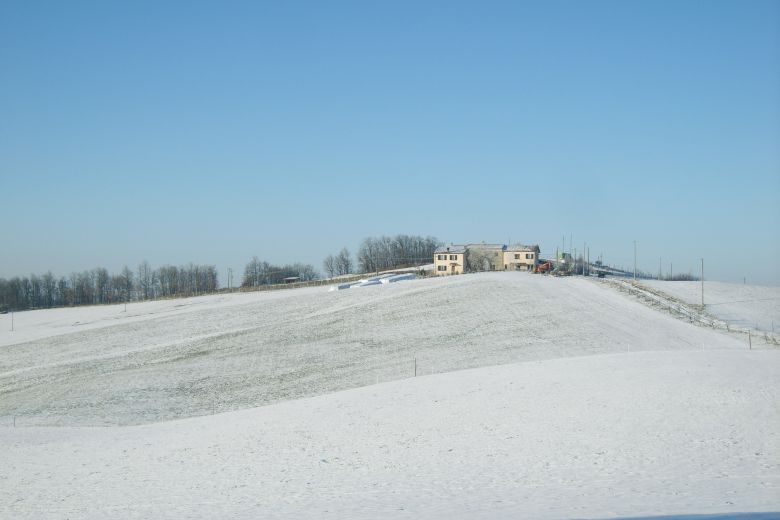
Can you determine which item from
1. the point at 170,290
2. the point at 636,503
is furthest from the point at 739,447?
the point at 170,290

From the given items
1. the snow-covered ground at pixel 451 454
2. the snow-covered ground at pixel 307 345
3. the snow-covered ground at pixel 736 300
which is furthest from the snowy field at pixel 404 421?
the snow-covered ground at pixel 736 300

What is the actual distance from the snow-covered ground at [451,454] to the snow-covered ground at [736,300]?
2373 centimetres

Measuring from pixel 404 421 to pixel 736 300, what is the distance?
49.8m

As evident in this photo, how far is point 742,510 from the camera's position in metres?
12.2

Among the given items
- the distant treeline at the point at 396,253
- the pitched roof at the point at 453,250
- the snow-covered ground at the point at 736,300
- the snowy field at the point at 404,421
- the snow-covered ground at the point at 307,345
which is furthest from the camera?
the distant treeline at the point at 396,253

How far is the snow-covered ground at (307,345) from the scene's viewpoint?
3362cm

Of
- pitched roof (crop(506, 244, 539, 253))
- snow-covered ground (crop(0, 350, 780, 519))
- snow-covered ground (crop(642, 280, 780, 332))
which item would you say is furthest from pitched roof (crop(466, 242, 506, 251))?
snow-covered ground (crop(0, 350, 780, 519))

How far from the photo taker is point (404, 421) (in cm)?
2386

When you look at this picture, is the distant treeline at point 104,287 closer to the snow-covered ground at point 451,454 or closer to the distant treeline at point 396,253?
the distant treeline at point 396,253

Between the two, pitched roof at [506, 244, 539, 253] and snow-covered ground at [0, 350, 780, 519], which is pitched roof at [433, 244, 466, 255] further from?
snow-covered ground at [0, 350, 780, 519]

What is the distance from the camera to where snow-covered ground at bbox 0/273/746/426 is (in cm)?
3362

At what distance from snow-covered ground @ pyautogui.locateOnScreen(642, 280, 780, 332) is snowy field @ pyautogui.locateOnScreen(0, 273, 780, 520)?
22.8 feet

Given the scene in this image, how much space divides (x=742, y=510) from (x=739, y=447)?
6.79 m

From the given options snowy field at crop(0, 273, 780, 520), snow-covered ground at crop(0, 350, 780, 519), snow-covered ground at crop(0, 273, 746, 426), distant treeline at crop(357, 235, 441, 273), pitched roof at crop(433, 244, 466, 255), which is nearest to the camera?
snow-covered ground at crop(0, 350, 780, 519)
